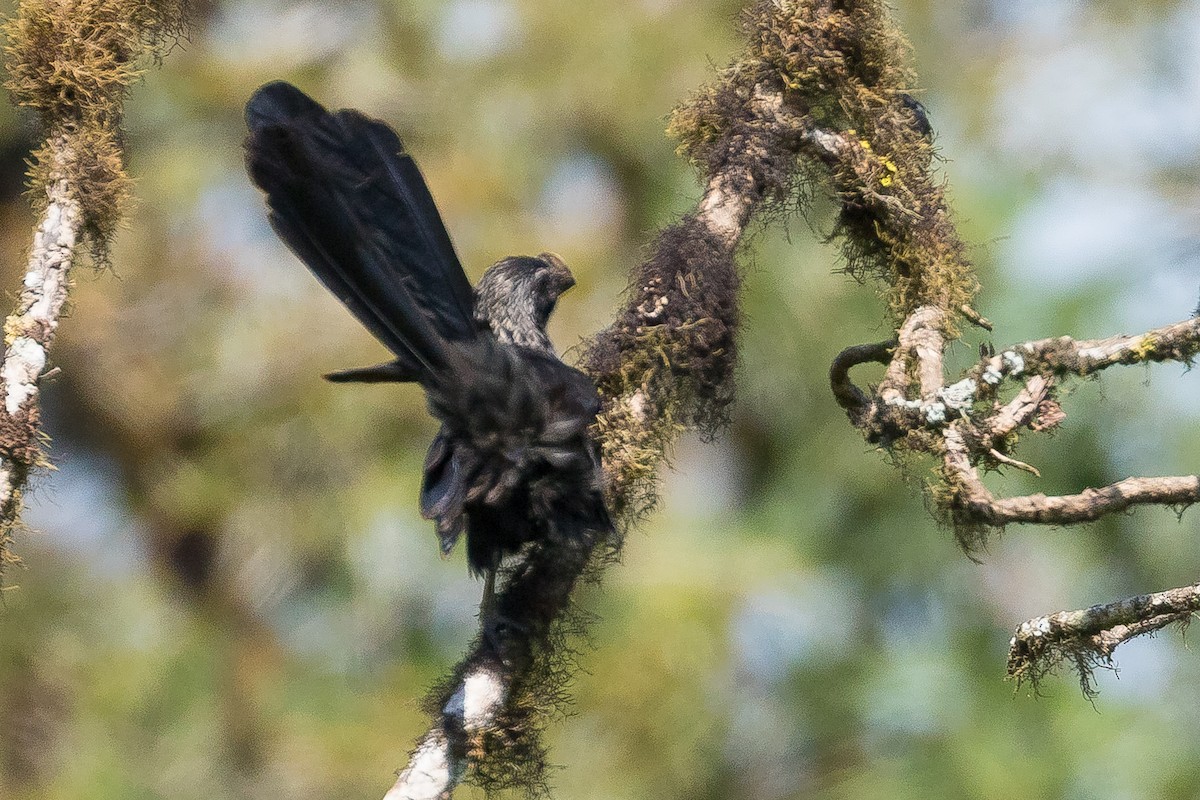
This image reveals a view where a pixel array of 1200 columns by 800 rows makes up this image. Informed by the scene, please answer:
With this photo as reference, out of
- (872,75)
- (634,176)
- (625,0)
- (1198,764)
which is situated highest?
(625,0)

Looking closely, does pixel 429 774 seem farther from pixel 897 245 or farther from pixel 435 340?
pixel 897 245

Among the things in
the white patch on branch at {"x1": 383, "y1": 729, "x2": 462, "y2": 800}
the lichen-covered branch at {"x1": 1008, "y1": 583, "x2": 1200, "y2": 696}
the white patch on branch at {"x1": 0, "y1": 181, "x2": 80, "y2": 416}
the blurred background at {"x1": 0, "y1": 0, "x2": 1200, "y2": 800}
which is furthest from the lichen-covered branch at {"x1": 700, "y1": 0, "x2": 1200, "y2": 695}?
the blurred background at {"x1": 0, "y1": 0, "x2": 1200, "y2": 800}

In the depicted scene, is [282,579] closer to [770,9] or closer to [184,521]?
[184,521]

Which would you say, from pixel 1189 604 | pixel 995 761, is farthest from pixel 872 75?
pixel 995 761

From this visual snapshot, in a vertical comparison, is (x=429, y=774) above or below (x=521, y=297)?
below

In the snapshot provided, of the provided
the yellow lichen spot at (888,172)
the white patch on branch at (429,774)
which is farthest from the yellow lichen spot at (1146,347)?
the white patch on branch at (429,774)

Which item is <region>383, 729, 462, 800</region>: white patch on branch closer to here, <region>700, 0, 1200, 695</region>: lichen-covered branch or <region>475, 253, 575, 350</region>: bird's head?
<region>700, 0, 1200, 695</region>: lichen-covered branch

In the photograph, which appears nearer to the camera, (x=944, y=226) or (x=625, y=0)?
(x=944, y=226)

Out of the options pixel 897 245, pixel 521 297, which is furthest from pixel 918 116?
pixel 521 297

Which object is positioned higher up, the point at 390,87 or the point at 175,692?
the point at 390,87
